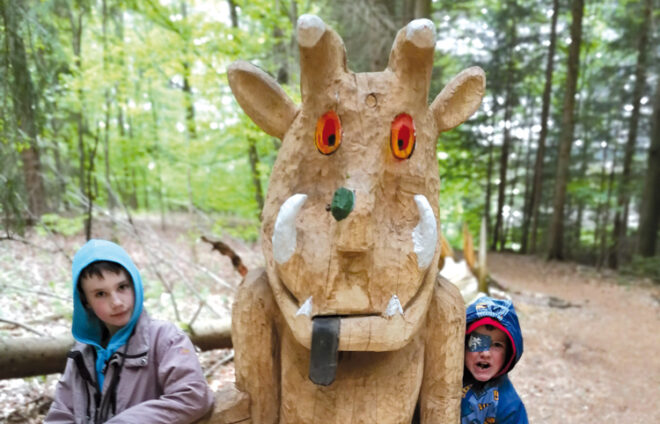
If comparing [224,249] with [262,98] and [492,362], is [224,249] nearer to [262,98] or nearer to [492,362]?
[262,98]

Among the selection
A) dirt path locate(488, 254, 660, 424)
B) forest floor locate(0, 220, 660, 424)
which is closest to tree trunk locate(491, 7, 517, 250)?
forest floor locate(0, 220, 660, 424)

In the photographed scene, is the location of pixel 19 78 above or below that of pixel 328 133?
above

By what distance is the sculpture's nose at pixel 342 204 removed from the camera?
1.48 metres

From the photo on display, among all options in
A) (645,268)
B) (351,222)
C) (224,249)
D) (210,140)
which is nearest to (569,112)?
(645,268)

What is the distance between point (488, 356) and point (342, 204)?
110cm

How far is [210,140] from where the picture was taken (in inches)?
277

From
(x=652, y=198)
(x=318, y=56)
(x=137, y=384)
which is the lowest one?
(x=137, y=384)

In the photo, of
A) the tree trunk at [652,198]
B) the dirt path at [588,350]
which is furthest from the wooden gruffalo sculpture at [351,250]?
the tree trunk at [652,198]

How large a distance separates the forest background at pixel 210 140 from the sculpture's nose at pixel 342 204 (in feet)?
5.56

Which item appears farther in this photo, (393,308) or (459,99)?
(459,99)

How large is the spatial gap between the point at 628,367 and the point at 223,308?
5264 mm

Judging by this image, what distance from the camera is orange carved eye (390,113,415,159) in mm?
1704

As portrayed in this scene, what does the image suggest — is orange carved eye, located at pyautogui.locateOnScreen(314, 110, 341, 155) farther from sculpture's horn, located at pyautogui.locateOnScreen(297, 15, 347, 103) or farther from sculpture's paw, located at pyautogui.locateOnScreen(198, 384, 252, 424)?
sculpture's paw, located at pyautogui.locateOnScreen(198, 384, 252, 424)

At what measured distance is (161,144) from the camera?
8.45 m
